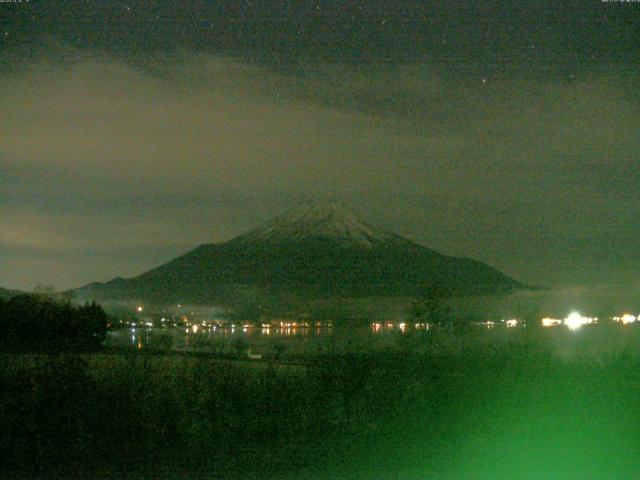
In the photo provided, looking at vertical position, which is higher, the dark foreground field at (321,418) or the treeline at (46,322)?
the treeline at (46,322)

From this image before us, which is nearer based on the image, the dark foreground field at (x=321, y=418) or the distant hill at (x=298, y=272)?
the dark foreground field at (x=321, y=418)

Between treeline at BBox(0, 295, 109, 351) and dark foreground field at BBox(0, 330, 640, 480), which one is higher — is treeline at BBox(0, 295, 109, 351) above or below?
above

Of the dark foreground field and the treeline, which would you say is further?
the treeline

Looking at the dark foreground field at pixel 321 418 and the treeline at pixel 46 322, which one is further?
the treeline at pixel 46 322

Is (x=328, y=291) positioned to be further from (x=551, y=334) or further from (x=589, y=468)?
(x=589, y=468)
